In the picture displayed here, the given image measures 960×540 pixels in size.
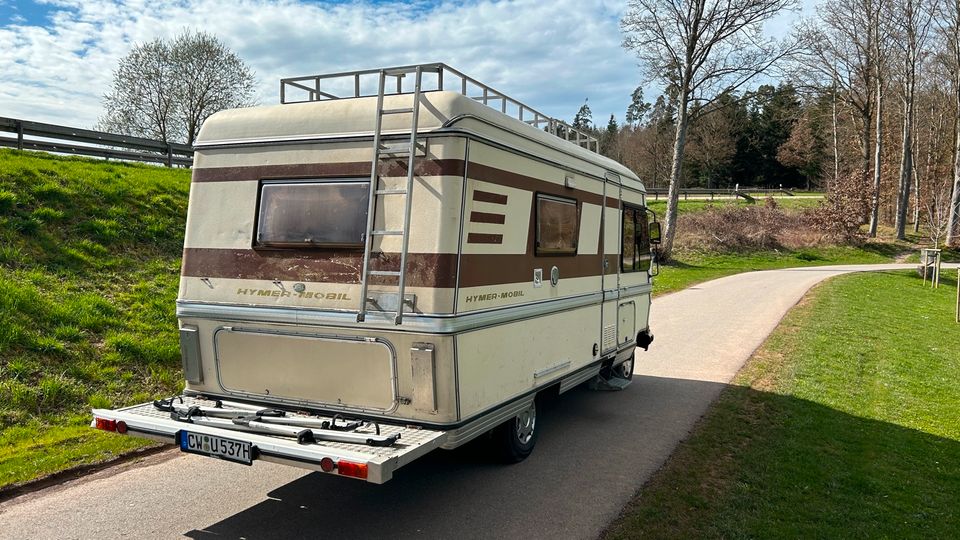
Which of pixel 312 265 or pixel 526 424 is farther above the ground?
pixel 312 265

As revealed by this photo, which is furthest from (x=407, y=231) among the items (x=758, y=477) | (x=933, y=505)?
(x=933, y=505)

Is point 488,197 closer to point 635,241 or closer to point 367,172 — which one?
point 367,172

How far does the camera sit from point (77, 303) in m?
8.52

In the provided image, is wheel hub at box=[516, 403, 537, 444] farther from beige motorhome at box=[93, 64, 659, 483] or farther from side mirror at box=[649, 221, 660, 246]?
side mirror at box=[649, 221, 660, 246]

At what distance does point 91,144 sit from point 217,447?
14.7 meters

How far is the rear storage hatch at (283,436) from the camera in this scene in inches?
164

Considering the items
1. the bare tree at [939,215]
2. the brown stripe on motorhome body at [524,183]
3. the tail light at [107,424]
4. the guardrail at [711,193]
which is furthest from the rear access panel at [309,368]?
the guardrail at [711,193]

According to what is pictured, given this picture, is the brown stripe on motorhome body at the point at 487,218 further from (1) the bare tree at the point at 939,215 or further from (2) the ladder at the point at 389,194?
(1) the bare tree at the point at 939,215

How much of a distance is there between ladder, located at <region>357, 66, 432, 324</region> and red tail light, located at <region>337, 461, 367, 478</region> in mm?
1052

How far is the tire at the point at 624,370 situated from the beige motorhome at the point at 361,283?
9.97ft

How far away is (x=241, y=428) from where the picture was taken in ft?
15.3

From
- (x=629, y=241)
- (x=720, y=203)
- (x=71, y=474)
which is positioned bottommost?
(x=71, y=474)

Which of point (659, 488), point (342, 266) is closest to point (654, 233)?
point (659, 488)

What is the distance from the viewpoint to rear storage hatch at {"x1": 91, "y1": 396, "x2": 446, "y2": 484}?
13.6 feet
